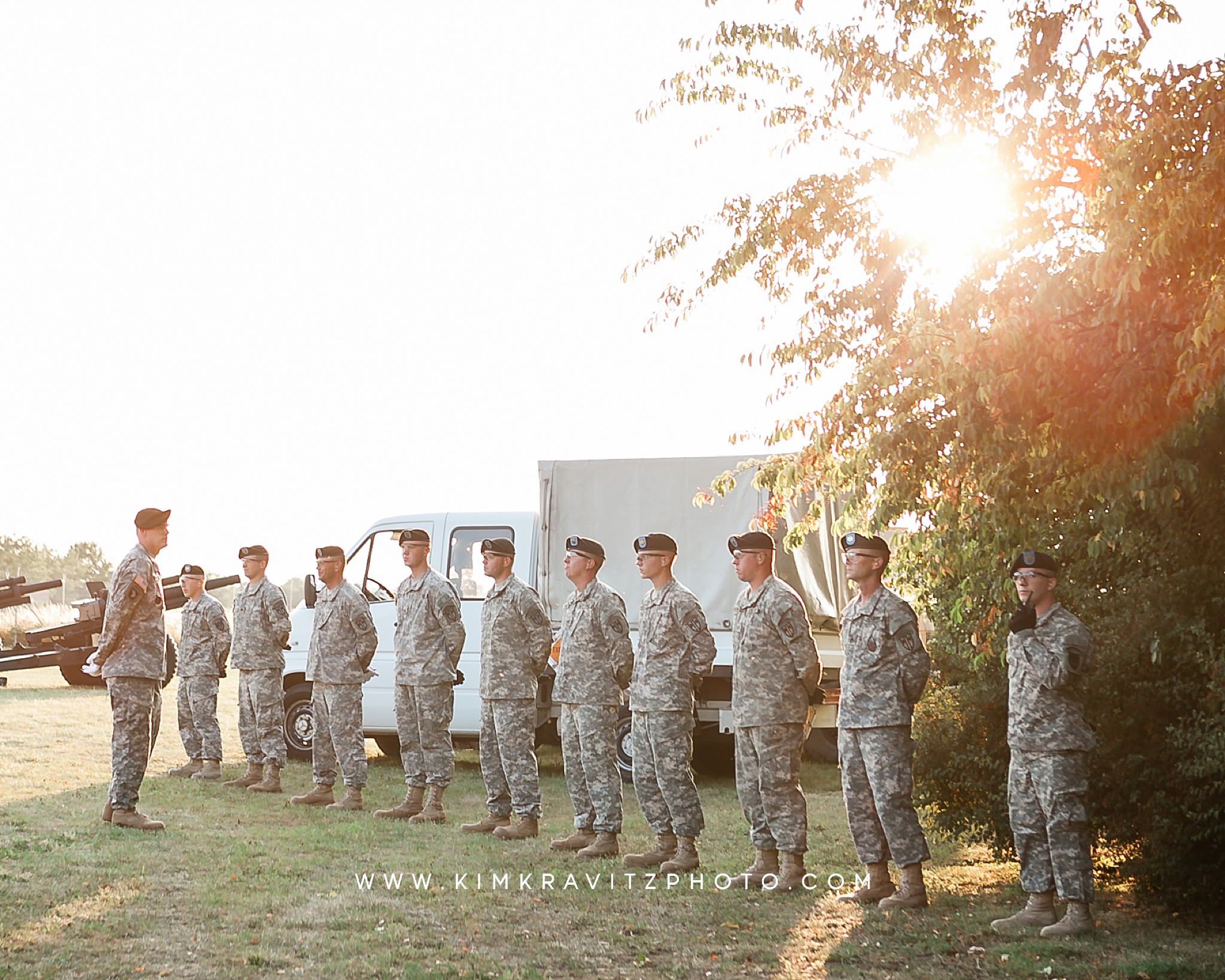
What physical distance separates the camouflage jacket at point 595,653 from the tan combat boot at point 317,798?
2750 mm

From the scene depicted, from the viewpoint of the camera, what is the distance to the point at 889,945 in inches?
221

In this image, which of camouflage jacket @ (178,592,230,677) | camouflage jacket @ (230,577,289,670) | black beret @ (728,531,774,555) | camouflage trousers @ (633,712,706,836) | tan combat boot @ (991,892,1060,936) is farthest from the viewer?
camouflage jacket @ (178,592,230,677)

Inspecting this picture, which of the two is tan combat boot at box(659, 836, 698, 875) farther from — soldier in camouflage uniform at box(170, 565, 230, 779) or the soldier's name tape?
soldier in camouflage uniform at box(170, 565, 230, 779)

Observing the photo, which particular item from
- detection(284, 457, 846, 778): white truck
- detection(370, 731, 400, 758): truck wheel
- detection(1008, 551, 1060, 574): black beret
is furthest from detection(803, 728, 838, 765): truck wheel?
detection(1008, 551, 1060, 574): black beret

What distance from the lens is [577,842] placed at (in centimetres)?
793

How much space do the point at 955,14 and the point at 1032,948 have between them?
4.96 meters

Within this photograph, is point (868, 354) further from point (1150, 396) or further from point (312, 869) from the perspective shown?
point (312, 869)

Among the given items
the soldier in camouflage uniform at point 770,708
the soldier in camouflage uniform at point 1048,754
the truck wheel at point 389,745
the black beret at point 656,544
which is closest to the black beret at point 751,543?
the soldier in camouflage uniform at point 770,708

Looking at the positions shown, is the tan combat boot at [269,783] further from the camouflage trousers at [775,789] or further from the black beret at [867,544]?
the black beret at [867,544]

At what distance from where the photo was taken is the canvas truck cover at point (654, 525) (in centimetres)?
1162

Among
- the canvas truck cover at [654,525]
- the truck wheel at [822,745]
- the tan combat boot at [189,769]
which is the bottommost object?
the tan combat boot at [189,769]

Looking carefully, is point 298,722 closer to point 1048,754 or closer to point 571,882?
point 571,882

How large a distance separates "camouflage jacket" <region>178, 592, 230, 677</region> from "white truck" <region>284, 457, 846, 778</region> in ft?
2.73

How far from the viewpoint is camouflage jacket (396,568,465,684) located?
9203 mm
